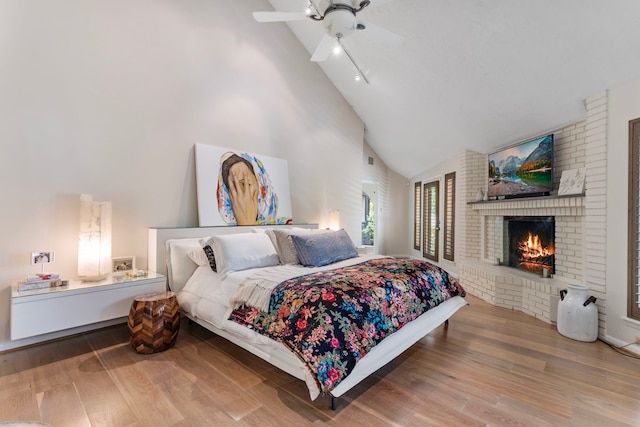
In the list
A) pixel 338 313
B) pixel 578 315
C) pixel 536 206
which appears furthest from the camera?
pixel 536 206

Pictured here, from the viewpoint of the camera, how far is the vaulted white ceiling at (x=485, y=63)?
2.54m

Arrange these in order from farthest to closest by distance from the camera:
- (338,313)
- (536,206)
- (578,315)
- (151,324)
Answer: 1. (536,206)
2. (578,315)
3. (151,324)
4. (338,313)

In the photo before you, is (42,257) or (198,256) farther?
(198,256)

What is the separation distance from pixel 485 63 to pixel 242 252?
3.23 m

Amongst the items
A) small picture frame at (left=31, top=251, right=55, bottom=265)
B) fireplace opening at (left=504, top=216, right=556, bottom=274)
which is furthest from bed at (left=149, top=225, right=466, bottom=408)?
fireplace opening at (left=504, top=216, right=556, bottom=274)

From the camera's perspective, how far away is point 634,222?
103 inches

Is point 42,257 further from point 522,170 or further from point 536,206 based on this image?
point 522,170

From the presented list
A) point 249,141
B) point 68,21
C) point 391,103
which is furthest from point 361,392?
point 391,103

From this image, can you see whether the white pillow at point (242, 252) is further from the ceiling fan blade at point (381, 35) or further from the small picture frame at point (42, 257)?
the ceiling fan blade at point (381, 35)

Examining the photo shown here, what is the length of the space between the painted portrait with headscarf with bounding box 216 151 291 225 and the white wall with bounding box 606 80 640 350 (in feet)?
11.8

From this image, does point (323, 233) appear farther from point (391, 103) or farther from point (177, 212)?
point (391, 103)

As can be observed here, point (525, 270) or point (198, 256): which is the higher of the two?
point (198, 256)

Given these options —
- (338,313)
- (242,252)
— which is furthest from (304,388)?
(242,252)

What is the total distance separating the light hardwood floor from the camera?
174 centimetres
